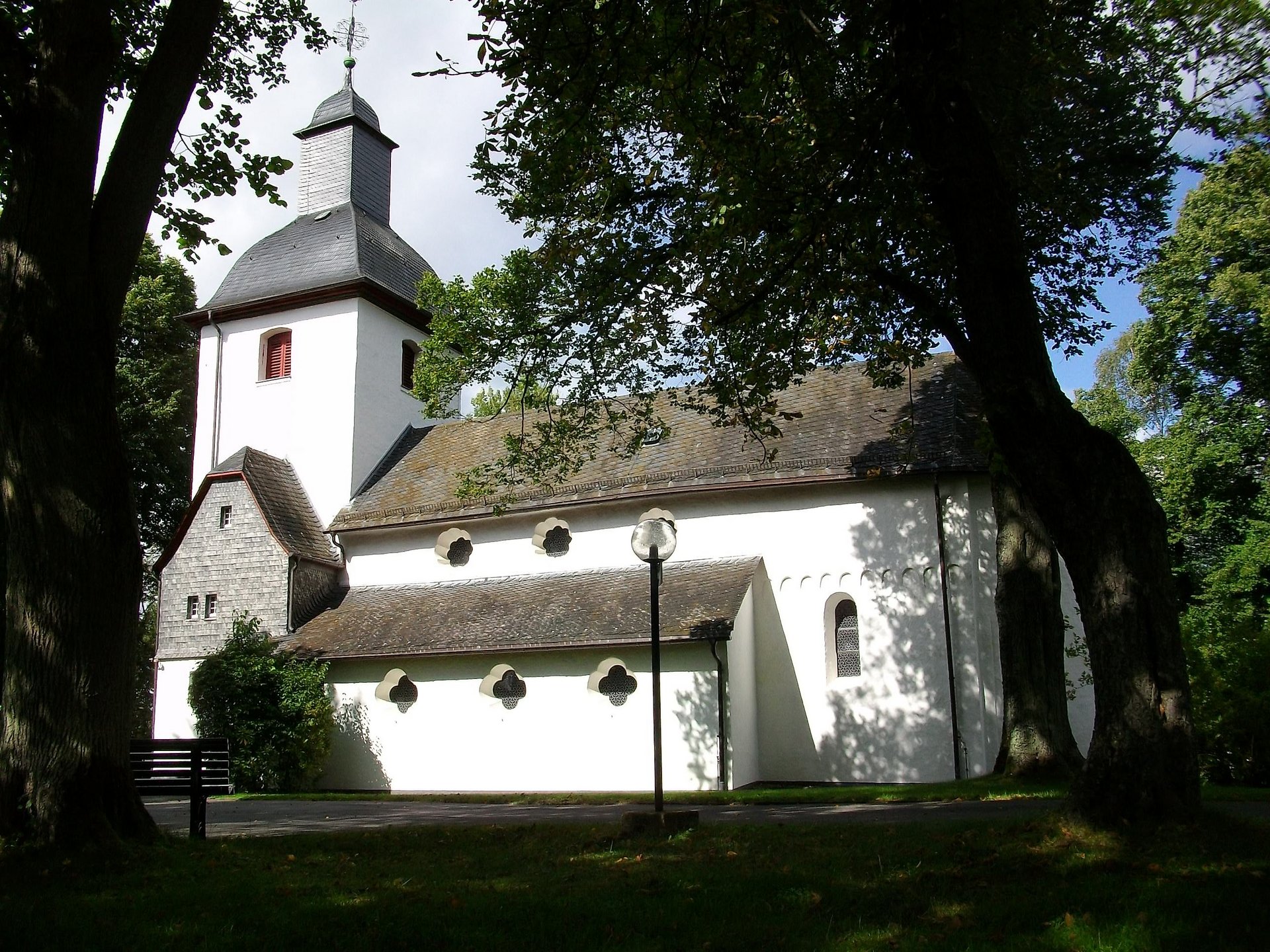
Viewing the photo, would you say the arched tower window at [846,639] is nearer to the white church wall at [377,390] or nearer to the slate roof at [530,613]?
the slate roof at [530,613]

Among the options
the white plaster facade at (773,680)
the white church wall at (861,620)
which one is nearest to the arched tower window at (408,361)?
the white plaster facade at (773,680)

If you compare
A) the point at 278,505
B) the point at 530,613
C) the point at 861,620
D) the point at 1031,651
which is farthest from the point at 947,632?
the point at 278,505

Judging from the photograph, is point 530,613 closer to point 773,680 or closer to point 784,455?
point 773,680

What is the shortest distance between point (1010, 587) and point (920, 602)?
4.12 metres

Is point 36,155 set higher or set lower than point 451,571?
higher

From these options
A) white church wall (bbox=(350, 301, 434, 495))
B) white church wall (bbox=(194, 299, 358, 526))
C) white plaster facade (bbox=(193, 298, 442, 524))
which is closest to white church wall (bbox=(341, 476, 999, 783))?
white church wall (bbox=(350, 301, 434, 495))

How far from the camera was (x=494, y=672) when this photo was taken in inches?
806

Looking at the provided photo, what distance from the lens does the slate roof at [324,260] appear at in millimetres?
26219

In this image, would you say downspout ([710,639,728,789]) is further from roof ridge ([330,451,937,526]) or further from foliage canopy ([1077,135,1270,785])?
foliage canopy ([1077,135,1270,785])

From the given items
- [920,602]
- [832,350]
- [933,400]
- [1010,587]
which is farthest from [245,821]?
[933,400]

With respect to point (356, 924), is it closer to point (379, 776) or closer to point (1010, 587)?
point (1010, 587)

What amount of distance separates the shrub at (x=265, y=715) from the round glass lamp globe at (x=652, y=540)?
43.6 ft

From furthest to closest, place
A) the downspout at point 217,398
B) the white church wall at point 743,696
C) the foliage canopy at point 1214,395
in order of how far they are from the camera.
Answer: the downspout at point 217,398 < the foliage canopy at point 1214,395 < the white church wall at point 743,696

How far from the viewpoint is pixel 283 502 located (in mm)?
24703
